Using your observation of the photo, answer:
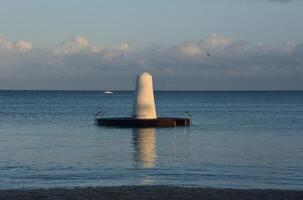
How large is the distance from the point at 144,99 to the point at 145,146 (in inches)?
590

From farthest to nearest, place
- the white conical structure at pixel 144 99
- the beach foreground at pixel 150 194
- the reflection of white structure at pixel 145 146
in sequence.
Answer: the white conical structure at pixel 144 99 → the reflection of white structure at pixel 145 146 → the beach foreground at pixel 150 194

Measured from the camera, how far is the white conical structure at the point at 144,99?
56.8m

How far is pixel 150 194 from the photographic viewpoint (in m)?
19.4

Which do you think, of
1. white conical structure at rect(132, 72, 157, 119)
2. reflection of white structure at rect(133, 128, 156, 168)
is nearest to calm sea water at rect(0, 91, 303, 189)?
reflection of white structure at rect(133, 128, 156, 168)

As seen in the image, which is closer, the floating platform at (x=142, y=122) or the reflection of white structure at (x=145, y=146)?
the reflection of white structure at (x=145, y=146)

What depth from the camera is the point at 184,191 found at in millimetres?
20203

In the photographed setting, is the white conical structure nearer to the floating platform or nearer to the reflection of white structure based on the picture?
the floating platform

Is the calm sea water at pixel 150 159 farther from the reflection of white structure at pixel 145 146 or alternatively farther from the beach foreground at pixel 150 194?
the beach foreground at pixel 150 194

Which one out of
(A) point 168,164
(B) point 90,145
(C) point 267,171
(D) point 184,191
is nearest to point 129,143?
(B) point 90,145

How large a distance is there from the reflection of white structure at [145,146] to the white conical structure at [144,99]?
2078mm

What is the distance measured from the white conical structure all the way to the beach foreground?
1413 inches

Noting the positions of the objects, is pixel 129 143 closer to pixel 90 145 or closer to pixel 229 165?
pixel 90 145

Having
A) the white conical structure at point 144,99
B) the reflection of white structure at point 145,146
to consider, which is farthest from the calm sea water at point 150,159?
the white conical structure at point 144,99

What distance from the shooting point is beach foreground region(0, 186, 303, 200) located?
18812 mm
